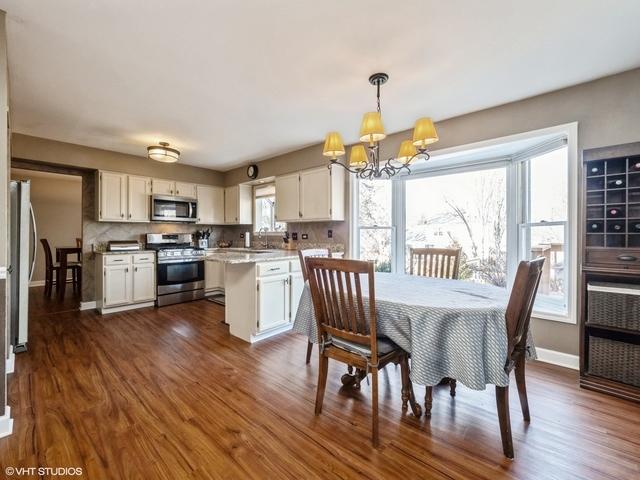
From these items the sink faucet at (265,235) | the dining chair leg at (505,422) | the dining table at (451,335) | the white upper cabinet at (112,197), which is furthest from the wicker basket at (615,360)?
the white upper cabinet at (112,197)

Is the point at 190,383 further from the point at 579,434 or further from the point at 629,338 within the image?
the point at 629,338

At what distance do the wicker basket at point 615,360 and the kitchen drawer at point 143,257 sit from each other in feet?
17.3

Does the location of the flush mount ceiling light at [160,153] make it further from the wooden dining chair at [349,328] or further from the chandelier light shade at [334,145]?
the wooden dining chair at [349,328]

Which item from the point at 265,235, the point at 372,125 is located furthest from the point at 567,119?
the point at 265,235

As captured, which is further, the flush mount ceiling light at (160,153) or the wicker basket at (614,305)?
the flush mount ceiling light at (160,153)

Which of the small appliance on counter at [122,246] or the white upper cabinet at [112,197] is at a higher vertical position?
the white upper cabinet at [112,197]

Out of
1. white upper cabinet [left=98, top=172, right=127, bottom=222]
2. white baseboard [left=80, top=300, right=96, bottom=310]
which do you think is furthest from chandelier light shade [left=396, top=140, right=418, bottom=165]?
white baseboard [left=80, top=300, right=96, bottom=310]

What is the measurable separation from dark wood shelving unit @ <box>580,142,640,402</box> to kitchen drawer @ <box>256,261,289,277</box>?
267cm

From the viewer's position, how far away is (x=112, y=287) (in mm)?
4211

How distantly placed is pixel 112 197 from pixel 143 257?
40.0 inches

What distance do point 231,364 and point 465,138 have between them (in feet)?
10.5

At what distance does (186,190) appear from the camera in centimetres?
529

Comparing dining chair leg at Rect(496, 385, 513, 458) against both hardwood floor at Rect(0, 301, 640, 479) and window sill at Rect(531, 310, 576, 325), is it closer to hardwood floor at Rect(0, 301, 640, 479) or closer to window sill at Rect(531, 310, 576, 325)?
hardwood floor at Rect(0, 301, 640, 479)

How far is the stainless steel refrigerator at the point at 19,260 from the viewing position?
2.65 metres
